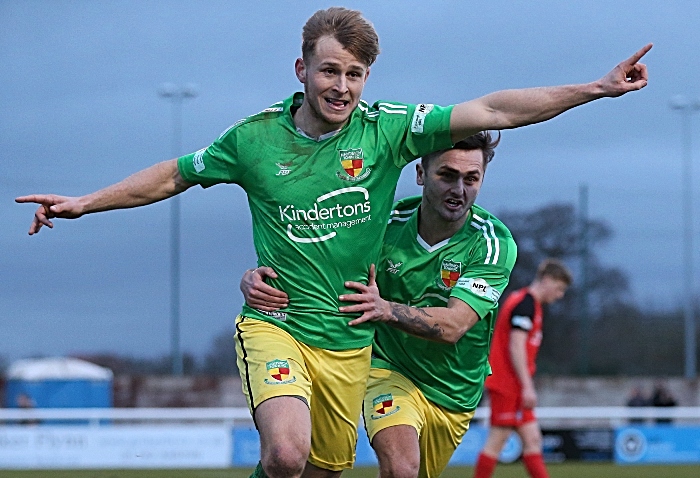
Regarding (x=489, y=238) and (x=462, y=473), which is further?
(x=462, y=473)

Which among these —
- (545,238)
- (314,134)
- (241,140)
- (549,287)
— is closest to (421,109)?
(314,134)

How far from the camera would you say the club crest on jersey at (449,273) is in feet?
21.2

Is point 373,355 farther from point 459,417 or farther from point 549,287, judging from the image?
point 549,287

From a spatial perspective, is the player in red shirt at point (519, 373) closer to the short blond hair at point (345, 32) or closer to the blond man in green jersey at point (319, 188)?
the blond man in green jersey at point (319, 188)

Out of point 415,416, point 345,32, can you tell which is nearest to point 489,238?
point 415,416

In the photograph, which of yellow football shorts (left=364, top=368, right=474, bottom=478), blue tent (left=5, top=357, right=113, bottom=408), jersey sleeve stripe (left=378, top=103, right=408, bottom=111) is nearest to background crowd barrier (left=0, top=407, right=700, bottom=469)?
blue tent (left=5, top=357, right=113, bottom=408)

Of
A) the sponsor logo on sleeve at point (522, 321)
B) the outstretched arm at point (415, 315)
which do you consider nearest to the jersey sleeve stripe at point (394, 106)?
the outstretched arm at point (415, 315)

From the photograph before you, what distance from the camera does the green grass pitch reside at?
15070mm

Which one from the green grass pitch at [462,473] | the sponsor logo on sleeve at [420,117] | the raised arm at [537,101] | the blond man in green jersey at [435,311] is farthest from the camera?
the green grass pitch at [462,473]

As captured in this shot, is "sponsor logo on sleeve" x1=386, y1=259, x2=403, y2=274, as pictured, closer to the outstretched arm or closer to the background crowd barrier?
the outstretched arm

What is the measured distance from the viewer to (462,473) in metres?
15.4

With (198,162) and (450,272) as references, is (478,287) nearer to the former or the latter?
(450,272)

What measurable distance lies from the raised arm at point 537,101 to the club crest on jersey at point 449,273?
109 cm

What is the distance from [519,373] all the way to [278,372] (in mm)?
5711
